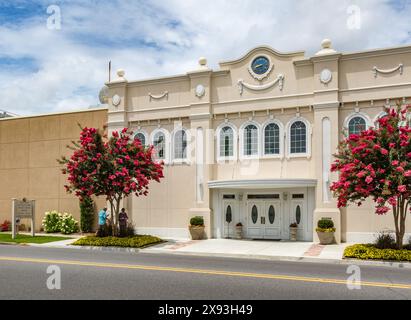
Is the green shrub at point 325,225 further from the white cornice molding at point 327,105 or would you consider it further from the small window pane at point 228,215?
the white cornice molding at point 327,105

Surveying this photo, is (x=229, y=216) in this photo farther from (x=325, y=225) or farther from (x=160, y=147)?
(x=160, y=147)

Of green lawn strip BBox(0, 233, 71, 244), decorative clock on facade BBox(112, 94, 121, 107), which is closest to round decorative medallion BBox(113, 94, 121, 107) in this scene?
decorative clock on facade BBox(112, 94, 121, 107)

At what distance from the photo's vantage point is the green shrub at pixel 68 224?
25.3 m

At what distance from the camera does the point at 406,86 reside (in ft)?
65.0

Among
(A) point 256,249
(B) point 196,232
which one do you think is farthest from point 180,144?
(A) point 256,249

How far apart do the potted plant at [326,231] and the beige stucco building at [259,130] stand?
0.50m

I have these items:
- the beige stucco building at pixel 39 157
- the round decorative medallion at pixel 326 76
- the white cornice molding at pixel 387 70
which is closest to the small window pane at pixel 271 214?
the round decorative medallion at pixel 326 76

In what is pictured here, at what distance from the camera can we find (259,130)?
22.4 metres

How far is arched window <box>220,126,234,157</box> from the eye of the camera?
23.0m

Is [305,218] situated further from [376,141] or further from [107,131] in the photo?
[107,131]

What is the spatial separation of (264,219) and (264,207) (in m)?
0.57
